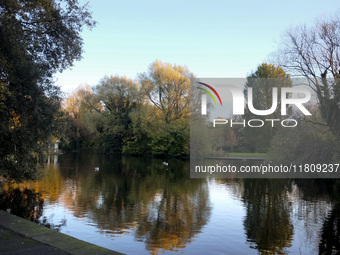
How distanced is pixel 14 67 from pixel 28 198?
6.24 meters

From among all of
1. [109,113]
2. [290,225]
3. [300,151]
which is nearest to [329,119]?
[300,151]

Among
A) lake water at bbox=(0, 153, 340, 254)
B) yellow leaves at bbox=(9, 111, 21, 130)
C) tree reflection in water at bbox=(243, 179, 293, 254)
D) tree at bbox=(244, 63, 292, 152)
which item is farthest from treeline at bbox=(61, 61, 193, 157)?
yellow leaves at bbox=(9, 111, 21, 130)

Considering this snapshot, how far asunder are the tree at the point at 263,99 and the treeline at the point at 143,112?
8243mm

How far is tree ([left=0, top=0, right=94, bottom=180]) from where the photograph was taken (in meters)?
8.77

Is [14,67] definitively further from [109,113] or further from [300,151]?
[109,113]

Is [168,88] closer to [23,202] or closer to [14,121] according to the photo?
[23,202]

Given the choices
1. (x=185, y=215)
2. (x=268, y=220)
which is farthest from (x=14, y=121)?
(x=268, y=220)

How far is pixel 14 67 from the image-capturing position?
8.83 metres

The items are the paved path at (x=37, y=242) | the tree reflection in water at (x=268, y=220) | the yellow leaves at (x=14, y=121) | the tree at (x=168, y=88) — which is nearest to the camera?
the paved path at (x=37, y=242)

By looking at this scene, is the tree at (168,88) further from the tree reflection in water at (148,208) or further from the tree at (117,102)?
the tree reflection in water at (148,208)

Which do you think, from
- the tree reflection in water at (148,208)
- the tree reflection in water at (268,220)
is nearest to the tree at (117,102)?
the tree reflection in water at (148,208)

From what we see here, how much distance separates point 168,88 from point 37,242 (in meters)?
39.9

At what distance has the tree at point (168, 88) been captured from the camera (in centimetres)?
4456

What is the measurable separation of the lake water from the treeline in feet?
86.2
